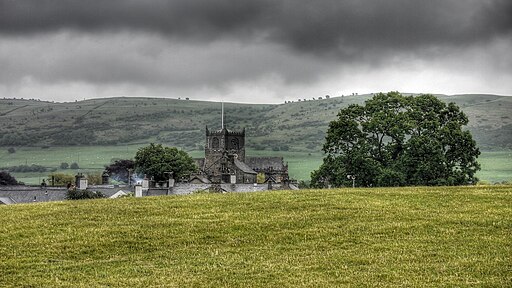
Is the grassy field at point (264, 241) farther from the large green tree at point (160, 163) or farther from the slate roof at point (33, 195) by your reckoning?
the large green tree at point (160, 163)

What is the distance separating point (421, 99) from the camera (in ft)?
290

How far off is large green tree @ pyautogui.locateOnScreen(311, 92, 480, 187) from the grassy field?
116 ft

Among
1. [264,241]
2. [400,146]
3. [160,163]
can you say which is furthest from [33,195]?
[264,241]

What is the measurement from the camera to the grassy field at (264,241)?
28.2m

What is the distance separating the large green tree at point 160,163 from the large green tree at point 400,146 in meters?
60.1

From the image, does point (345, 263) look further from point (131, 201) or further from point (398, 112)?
point (398, 112)

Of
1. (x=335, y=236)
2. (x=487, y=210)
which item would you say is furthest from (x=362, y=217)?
(x=487, y=210)

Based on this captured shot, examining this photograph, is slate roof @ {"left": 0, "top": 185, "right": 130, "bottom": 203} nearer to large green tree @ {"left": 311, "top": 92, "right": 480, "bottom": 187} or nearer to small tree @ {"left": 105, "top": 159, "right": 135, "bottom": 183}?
large green tree @ {"left": 311, "top": 92, "right": 480, "bottom": 187}

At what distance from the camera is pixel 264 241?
34.3m

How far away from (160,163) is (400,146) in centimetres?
6922

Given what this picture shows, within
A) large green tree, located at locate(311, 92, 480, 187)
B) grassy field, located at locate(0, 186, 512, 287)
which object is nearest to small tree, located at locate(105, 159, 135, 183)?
large green tree, located at locate(311, 92, 480, 187)

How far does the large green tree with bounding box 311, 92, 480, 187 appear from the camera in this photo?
81.5 metres

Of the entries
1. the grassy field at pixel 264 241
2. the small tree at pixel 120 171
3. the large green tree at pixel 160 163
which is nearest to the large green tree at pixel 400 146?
the grassy field at pixel 264 241

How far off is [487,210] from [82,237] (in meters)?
21.2
